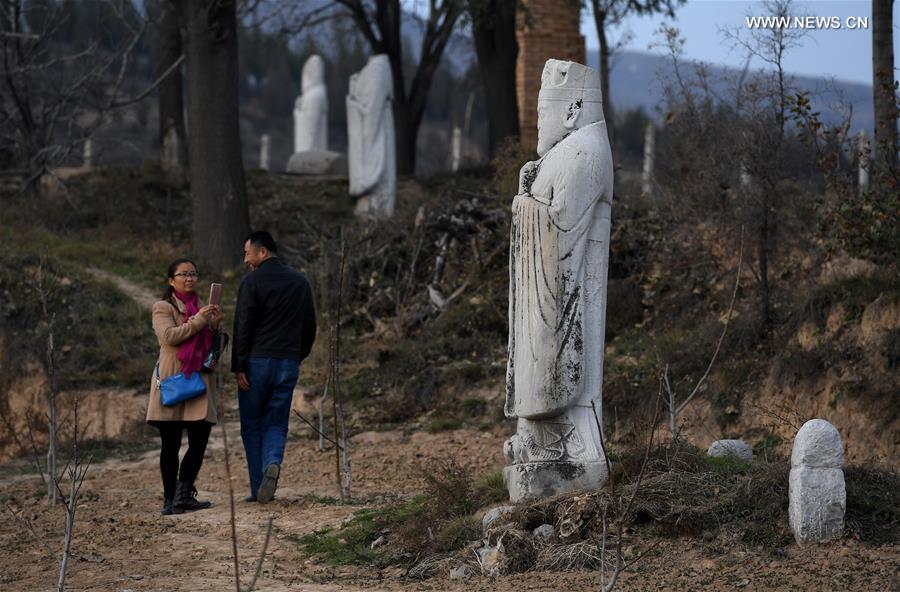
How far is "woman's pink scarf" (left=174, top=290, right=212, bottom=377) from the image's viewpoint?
9.92 metres

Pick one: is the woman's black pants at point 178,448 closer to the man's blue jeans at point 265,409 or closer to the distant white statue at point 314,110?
the man's blue jeans at point 265,409

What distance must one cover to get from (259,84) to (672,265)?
61.5 meters

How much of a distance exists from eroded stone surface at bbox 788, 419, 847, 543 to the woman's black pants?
4330 mm

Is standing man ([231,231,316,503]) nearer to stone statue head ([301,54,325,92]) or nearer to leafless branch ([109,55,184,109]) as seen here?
leafless branch ([109,55,184,109])

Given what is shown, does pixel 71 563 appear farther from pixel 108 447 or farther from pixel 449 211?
pixel 449 211

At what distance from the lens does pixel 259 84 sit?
75625 millimetres

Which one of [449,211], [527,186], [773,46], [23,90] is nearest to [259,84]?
[23,90]

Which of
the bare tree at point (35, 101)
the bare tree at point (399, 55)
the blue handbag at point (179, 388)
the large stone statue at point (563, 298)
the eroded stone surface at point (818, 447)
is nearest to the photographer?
the eroded stone surface at point (818, 447)

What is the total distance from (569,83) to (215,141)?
12263mm

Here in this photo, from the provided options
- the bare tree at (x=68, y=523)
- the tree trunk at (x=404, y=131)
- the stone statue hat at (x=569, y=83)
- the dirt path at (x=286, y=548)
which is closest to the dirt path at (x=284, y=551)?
the dirt path at (x=286, y=548)

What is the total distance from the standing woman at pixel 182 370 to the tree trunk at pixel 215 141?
10.3 m

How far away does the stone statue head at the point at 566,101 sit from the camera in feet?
29.3

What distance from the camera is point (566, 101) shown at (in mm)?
8930

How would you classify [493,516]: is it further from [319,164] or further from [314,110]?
[314,110]
